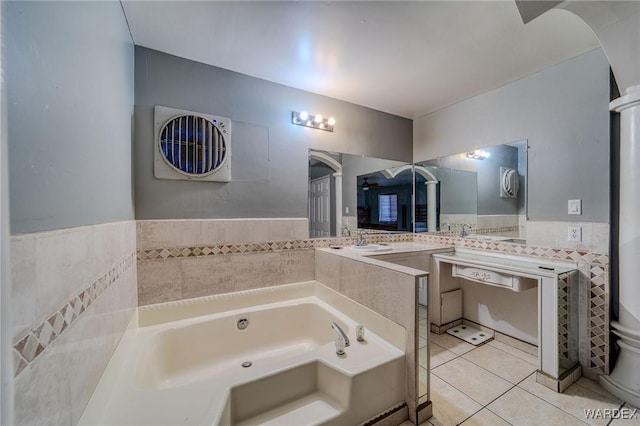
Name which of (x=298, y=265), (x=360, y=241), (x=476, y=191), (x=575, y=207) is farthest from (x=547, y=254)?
(x=298, y=265)

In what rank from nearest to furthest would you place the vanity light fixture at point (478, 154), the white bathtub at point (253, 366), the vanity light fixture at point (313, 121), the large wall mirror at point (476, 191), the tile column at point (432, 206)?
the white bathtub at point (253, 366)
the large wall mirror at point (476, 191)
the vanity light fixture at point (313, 121)
the vanity light fixture at point (478, 154)
the tile column at point (432, 206)

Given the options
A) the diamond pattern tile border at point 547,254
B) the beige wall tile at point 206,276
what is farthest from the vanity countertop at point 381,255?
the beige wall tile at point 206,276

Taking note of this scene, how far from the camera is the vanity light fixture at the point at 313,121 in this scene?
235 centimetres

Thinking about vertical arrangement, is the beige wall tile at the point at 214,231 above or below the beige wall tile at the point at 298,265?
above

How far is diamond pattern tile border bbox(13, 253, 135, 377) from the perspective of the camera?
553 mm

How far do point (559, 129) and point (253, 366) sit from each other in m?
2.86

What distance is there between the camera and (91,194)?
99cm

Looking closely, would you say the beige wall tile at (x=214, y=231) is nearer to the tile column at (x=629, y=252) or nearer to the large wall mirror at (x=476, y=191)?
the large wall mirror at (x=476, y=191)

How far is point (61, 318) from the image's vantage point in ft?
2.41

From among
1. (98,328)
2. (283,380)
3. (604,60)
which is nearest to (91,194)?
(98,328)

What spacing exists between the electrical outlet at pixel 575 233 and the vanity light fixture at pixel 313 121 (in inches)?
84.7

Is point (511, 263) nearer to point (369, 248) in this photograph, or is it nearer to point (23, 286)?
point (369, 248)

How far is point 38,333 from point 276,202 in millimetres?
1711

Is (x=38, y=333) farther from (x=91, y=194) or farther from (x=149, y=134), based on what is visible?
(x=149, y=134)
